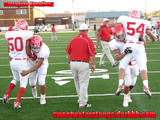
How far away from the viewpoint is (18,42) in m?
5.92

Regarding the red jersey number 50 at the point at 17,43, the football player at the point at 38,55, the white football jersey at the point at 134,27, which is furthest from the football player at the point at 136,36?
the red jersey number 50 at the point at 17,43

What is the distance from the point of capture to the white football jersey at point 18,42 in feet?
19.4

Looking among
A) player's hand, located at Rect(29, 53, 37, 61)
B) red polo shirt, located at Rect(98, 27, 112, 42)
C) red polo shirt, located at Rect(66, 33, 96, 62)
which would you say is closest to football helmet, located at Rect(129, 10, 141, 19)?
red polo shirt, located at Rect(66, 33, 96, 62)

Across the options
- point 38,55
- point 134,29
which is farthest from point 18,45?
point 134,29

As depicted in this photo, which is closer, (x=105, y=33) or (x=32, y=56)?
(x=32, y=56)

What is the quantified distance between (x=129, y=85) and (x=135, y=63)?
0.46 meters

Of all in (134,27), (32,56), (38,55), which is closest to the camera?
(134,27)

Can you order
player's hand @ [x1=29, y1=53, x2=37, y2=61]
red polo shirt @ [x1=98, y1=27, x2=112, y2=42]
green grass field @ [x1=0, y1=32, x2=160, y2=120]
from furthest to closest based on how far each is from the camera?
red polo shirt @ [x1=98, y1=27, x2=112, y2=42] < player's hand @ [x1=29, y1=53, x2=37, y2=61] < green grass field @ [x1=0, y1=32, x2=160, y2=120]

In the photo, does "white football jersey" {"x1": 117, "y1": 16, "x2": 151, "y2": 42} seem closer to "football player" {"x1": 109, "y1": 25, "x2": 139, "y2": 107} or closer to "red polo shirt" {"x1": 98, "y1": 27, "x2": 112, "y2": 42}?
"football player" {"x1": 109, "y1": 25, "x2": 139, "y2": 107}

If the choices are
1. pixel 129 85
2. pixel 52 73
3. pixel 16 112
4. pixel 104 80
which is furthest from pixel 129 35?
pixel 52 73

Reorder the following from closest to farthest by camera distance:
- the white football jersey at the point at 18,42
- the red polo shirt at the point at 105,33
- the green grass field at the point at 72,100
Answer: the green grass field at the point at 72,100, the white football jersey at the point at 18,42, the red polo shirt at the point at 105,33

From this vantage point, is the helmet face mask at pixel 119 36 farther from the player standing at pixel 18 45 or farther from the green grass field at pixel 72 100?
the player standing at pixel 18 45

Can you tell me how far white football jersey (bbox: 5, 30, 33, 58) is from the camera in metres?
5.91

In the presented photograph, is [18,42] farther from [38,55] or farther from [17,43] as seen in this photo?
[38,55]
